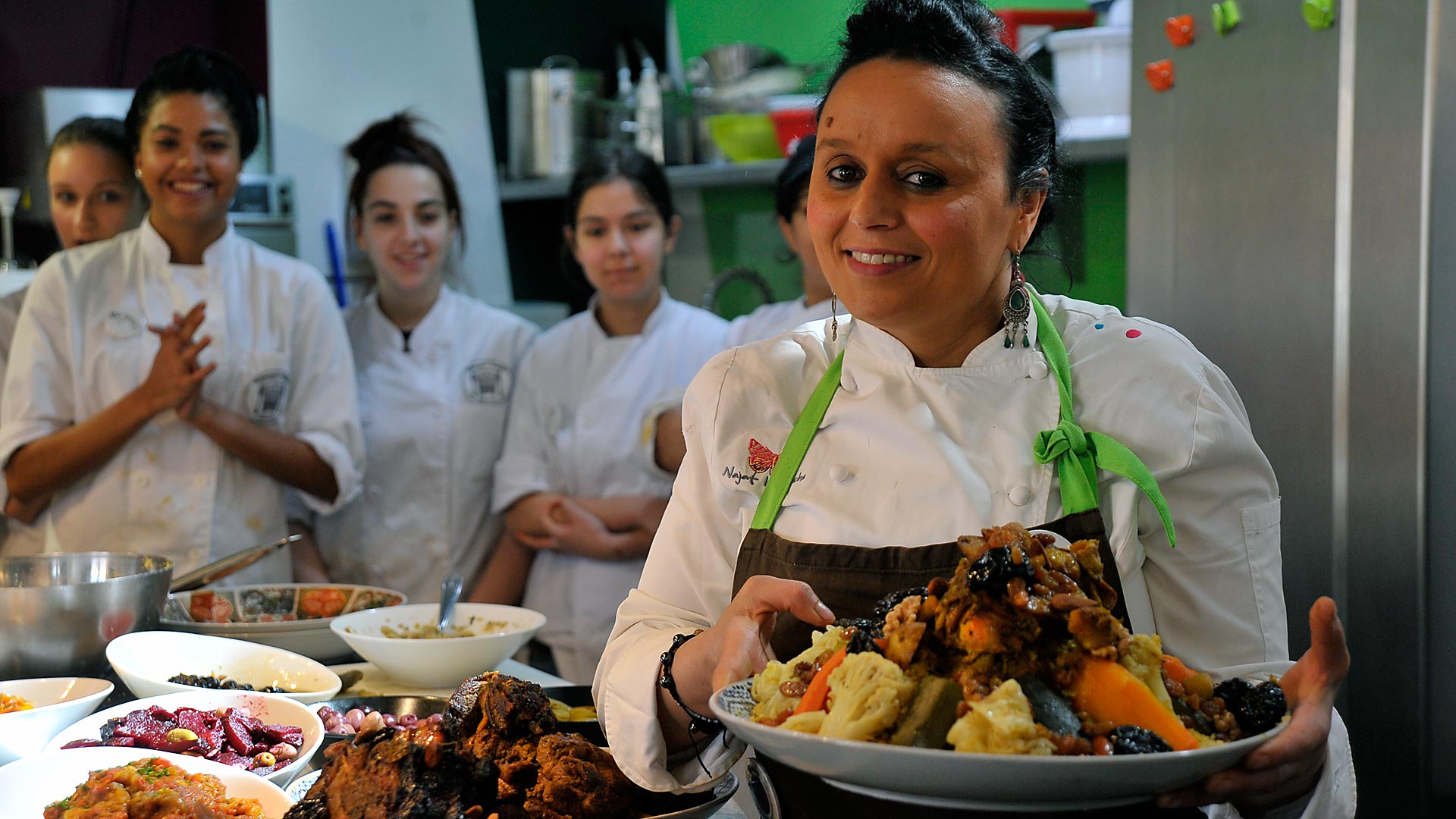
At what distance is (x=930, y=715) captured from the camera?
866mm

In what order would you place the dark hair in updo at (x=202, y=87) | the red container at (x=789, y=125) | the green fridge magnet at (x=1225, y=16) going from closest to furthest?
the green fridge magnet at (x=1225, y=16) → the dark hair in updo at (x=202, y=87) → the red container at (x=789, y=125)

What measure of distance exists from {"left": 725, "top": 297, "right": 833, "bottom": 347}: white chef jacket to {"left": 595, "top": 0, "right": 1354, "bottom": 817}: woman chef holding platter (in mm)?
1393

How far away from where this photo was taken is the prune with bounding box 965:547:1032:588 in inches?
34.3

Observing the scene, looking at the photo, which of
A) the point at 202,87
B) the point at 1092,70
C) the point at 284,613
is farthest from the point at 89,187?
the point at 1092,70

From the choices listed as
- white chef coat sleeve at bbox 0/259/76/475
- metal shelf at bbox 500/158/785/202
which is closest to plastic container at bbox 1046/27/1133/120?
metal shelf at bbox 500/158/785/202

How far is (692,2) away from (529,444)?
6.53 ft

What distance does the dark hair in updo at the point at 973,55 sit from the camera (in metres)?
1.38

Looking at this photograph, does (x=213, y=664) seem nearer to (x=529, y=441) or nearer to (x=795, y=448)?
(x=795, y=448)

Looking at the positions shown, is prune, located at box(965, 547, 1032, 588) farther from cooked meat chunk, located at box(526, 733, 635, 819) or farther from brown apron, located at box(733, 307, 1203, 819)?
cooked meat chunk, located at box(526, 733, 635, 819)

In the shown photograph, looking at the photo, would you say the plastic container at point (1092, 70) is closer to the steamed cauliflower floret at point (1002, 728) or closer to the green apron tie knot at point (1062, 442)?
the green apron tie knot at point (1062, 442)

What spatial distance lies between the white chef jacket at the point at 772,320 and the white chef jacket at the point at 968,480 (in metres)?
1.37

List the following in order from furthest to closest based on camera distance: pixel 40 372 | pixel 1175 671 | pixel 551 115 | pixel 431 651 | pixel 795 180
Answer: pixel 551 115 < pixel 795 180 < pixel 40 372 < pixel 431 651 < pixel 1175 671

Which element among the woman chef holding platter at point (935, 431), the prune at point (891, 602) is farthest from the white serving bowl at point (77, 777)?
the prune at point (891, 602)

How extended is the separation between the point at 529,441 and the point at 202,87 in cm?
113
